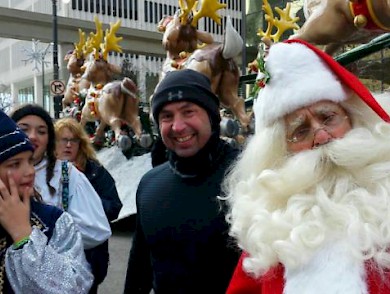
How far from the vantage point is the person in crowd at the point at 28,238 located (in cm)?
190

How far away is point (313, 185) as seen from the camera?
1663mm

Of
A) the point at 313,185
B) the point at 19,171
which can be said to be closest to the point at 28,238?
the point at 19,171

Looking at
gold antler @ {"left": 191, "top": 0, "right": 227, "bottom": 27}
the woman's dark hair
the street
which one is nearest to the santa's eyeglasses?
the woman's dark hair

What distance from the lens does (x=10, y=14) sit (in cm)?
Result: 2592

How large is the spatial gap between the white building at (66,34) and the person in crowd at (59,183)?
17816 millimetres

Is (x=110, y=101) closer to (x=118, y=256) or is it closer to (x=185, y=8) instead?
(x=185, y=8)

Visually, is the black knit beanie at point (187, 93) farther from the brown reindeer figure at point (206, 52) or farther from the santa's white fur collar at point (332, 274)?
the brown reindeer figure at point (206, 52)

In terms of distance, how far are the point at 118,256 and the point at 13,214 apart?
18.7 feet

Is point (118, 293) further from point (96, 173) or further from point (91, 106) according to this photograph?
point (91, 106)

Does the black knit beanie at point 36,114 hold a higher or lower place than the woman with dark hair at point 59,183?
higher

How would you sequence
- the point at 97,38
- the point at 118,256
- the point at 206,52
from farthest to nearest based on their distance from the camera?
the point at 97,38 → the point at 206,52 → the point at 118,256

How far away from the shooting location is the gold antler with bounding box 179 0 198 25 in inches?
348

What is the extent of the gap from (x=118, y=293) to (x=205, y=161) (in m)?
3.70

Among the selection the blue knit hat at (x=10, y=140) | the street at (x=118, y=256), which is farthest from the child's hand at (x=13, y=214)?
the street at (x=118, y=256)
